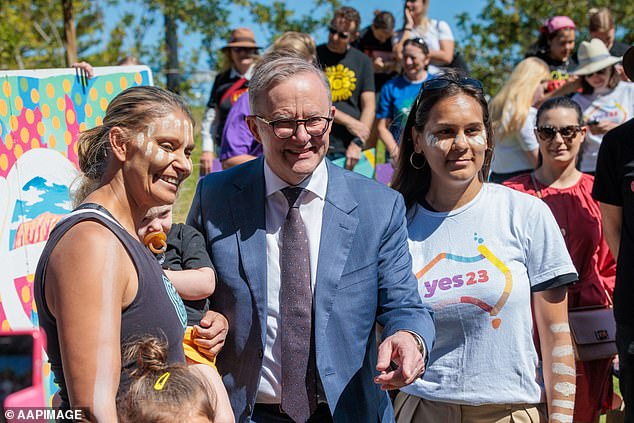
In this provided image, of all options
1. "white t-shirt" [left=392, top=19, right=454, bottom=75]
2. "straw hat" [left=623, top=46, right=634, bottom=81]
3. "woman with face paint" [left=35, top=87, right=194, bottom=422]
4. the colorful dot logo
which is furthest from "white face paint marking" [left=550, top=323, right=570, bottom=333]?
"white t-shirt" [left=392, top=19, right=454, bottom=75]

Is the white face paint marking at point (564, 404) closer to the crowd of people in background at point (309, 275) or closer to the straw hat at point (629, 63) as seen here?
the crowd of people in background at point (309, 275)

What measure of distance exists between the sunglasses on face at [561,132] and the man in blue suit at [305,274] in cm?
195

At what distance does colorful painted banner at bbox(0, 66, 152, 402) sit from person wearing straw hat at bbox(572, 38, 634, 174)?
3.77 metres

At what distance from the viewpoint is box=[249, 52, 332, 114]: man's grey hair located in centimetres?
268

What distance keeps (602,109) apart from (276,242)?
171 inches

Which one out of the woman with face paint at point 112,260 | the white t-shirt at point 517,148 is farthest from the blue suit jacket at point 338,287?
the white t-shirt at point 517,148

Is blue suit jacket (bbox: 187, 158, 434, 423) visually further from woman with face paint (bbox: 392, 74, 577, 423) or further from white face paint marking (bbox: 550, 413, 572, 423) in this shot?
white face paint marking (bbox: 550, 413, 572, 423)

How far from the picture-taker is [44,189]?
14.5 ft

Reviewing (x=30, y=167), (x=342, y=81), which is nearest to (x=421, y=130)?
(x=30, y=167)

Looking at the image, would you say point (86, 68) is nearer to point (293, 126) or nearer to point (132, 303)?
point (293, 126)

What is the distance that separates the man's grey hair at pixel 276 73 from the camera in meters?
2.68

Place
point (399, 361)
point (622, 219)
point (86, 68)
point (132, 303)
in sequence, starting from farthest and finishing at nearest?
point (86, 68) → point (622, 219) → point (399, 361) → point (132, 303)

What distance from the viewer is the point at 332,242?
8.68 ft

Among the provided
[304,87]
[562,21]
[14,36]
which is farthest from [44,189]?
[14,36]
